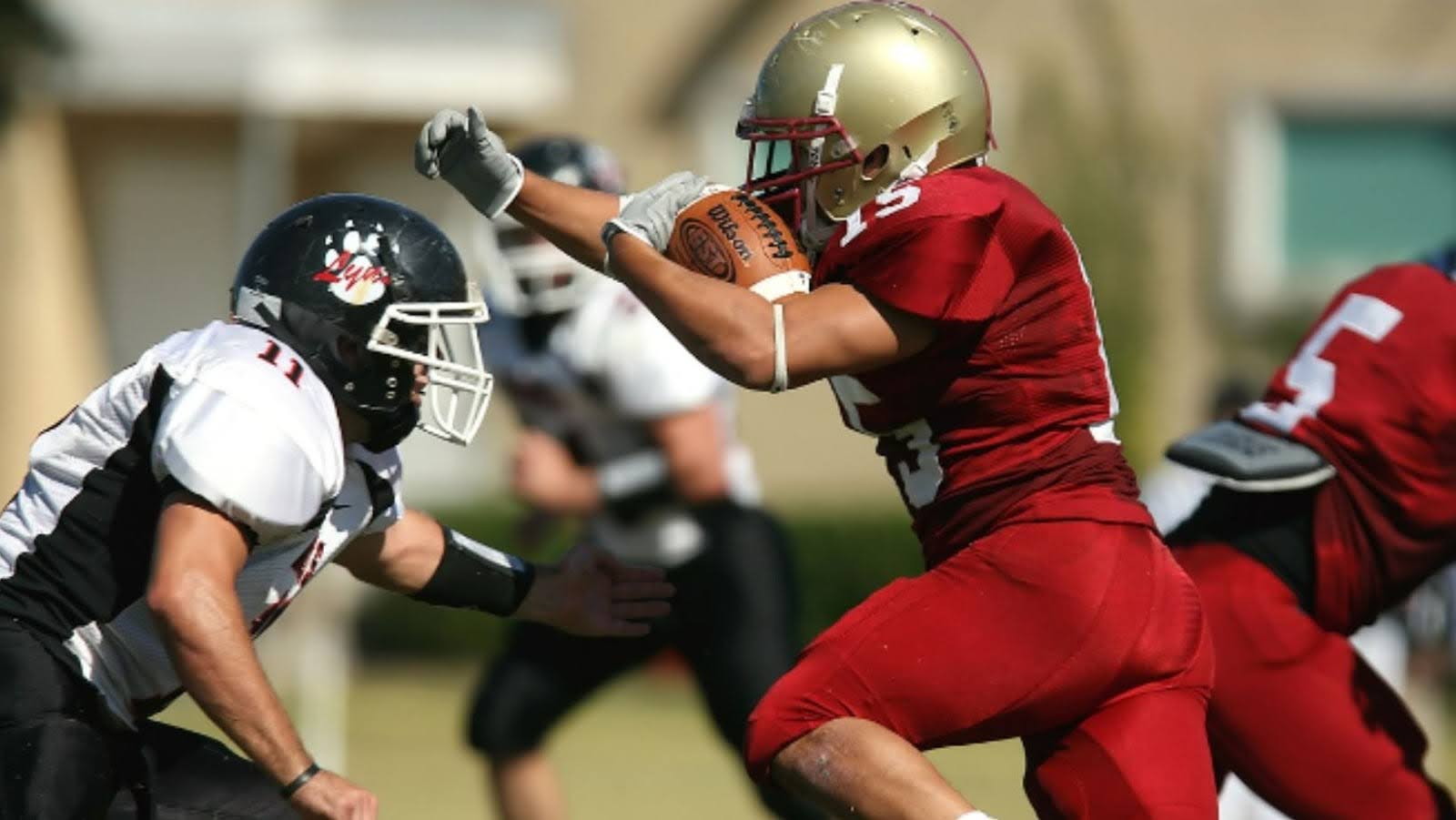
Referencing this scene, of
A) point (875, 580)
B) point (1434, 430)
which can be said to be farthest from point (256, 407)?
point (875, 580)

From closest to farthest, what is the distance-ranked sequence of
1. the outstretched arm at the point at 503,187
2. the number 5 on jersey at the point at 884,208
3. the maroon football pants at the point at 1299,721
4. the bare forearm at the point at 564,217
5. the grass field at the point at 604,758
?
1. the number 5 on jersey at the point at 884,208
2. the outstretched arm at the point at 503,187
3. the bare forearm at the point at 564,217
4. the maroon football pants at the point at 1299,721
5. the grass field at the point at 604,758

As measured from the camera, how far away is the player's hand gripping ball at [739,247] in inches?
149

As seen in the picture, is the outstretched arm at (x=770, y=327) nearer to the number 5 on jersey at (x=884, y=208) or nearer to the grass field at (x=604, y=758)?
the number 5 on jersey at (x=884, y=208)

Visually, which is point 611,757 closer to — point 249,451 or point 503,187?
point 503,187

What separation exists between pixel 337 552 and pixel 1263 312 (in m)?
11.2

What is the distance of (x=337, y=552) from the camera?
4184 millimetres

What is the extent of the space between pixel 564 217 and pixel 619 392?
1679 millimetres

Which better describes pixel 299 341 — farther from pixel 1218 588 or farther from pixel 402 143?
pixel 402 143

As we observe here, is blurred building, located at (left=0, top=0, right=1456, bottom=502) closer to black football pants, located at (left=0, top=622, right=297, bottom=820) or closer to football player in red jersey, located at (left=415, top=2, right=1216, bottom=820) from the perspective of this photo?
football player in red jersey, located at (left=415, top=2, right=1216, bottom=820)

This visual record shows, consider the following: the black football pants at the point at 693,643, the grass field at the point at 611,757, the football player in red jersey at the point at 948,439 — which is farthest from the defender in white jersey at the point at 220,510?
the grass field at the point at 611,757

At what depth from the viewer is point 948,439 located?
12.8 feet

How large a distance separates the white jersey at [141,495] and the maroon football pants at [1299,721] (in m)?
1.83

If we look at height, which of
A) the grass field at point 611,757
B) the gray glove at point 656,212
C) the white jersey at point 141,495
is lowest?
the grass field at point 611,757

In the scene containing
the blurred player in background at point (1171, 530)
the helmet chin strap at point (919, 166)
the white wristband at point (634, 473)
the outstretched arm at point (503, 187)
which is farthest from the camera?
the white wristband at point (634, 473)
